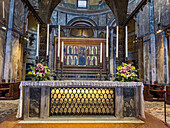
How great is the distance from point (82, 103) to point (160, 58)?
7.52 m

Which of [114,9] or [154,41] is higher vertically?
[114,9]

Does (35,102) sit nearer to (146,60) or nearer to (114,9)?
(114,9)

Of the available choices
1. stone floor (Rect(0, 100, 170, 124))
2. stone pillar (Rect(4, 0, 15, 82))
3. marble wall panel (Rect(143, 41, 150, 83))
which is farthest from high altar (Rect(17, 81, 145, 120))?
marble wall panel (Rect(143, 41, 150, 83))

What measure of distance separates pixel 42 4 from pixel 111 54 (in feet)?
33.5

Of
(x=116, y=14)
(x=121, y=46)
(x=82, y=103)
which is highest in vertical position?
(x=116, y=14)

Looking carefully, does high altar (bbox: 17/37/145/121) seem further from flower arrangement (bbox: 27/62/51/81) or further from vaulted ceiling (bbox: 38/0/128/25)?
vaulted ceiling (bbox: 38/0/128/25)

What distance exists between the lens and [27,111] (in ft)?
11.6

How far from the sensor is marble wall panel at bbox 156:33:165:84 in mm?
8664

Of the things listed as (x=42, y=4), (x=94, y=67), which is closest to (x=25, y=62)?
(x=94, y=67)

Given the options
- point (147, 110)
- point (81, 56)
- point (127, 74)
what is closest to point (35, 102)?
point (127, 74)

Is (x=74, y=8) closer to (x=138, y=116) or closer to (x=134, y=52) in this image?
(x=134, y=52)

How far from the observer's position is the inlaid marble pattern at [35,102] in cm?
356

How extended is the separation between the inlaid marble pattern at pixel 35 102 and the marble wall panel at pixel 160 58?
26.9 feet

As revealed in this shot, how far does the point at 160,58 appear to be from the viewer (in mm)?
8867
